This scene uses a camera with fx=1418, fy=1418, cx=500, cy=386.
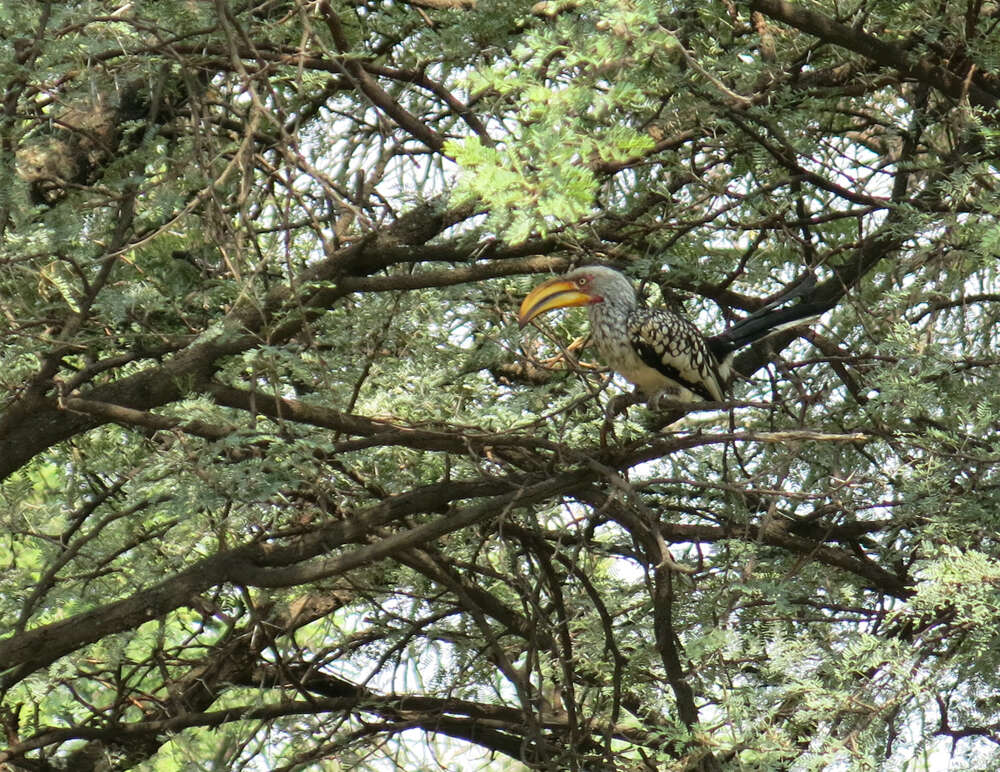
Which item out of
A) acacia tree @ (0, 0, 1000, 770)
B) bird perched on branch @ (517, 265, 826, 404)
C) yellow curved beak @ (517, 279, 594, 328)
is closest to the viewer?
acacia tree @ (0, 0, 1000, 770)

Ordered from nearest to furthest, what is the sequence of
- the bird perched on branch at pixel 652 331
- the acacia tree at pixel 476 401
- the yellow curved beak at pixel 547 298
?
the acacia tree at pixel 476 401, the yellow curved beak at pixel 547 298, the bird perched on branch at pixel 652 331

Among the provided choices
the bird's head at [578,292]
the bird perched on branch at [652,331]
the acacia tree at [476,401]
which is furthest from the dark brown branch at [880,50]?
the bird's head at [578,292]

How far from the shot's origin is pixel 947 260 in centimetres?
413

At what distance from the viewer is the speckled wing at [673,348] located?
4449 mm

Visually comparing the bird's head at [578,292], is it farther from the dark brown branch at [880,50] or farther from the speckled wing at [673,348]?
the dark brown branch at [880,50]

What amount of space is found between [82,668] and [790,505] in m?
2.48

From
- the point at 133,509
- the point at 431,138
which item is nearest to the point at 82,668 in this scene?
the point at 133,509

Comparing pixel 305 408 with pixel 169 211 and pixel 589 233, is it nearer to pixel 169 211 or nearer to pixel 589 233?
pixel 169 211

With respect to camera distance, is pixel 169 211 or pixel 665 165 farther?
pixel 665 165

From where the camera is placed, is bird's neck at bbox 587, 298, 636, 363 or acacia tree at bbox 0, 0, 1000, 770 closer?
acacia tree at bbox 0, 0, 1000, 770

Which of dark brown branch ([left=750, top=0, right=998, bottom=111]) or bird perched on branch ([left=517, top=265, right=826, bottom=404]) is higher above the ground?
dark brown branch ([left=750, top=0, right=998, bottom=111])

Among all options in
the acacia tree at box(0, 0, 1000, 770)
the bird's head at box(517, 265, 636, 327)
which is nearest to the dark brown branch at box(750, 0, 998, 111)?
the acacia tree at box(0, 0, 1000, 770)

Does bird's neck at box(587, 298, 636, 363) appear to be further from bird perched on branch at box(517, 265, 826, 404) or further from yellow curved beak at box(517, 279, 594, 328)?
yellow curved beak at box(517, 279, 594, 328)

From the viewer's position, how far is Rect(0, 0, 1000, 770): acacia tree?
3533 millimetres
